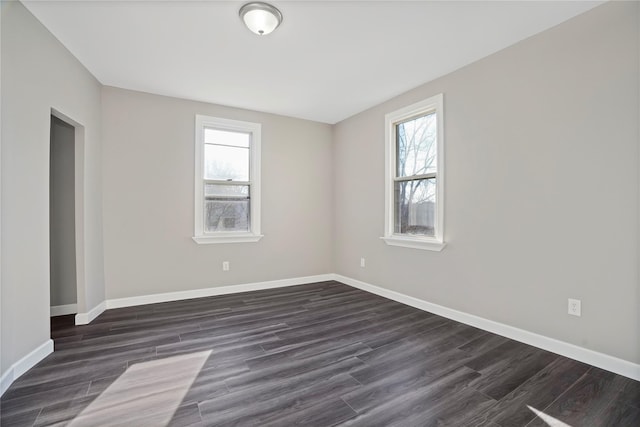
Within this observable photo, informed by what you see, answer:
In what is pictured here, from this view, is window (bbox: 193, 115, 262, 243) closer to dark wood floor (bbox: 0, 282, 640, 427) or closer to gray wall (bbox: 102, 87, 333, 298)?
gray wall (bbox: 102, 87, 333, 298)

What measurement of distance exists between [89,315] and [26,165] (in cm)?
168

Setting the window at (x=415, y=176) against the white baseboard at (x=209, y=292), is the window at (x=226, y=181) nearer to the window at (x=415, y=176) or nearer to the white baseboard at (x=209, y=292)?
the white baseboard at (x=209, y=292)

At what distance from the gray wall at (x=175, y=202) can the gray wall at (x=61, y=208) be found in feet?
1.04

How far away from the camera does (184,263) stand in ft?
12.9

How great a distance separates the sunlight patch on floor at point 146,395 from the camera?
164 cm

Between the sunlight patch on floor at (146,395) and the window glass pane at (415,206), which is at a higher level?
the window glass pane at (415,206)

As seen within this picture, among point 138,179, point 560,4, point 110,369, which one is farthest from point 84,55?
point 560,4

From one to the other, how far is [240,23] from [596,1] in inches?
102

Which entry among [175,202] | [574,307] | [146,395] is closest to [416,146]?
[574,307]

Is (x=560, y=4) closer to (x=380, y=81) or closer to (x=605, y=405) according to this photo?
(x=380, y=81)

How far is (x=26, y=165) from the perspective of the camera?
2.17 metres

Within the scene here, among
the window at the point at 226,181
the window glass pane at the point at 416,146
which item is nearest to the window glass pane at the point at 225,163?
the window at the point at 226,181

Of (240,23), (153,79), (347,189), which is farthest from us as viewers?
(347,189)

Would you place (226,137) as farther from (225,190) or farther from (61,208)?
(61,208)
